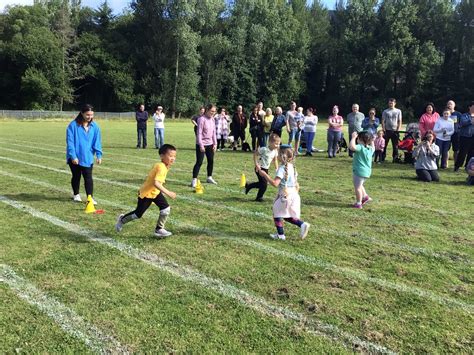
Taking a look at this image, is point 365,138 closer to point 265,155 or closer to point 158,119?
point 265,155

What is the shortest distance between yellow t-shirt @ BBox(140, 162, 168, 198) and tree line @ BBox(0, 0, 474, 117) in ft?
174

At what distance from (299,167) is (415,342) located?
1047cm

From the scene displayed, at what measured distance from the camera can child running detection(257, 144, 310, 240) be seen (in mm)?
6270

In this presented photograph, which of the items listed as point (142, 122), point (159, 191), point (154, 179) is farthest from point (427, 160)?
point (142, 122)

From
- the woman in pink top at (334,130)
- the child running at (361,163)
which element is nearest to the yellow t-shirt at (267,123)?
the woman in pink top at (334,130)

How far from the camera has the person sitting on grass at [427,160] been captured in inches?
462

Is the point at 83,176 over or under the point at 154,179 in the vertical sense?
under

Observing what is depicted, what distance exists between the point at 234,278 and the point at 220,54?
61.2m

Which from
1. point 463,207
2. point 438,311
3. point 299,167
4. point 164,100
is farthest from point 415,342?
point 164,100

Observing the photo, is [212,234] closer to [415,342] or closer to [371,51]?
[415,342]

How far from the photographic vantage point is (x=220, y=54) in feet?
207

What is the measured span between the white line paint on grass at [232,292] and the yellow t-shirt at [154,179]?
78 centimetres

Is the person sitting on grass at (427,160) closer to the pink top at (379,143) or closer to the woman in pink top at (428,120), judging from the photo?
the woman in pink top at (428,120)

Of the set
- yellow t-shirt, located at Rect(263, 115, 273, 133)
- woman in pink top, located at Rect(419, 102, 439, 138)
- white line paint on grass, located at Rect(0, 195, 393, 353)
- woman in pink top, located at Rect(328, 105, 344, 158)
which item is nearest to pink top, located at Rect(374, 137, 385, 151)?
woman in pink top, located at Rect(419, 102, 439, 138)
